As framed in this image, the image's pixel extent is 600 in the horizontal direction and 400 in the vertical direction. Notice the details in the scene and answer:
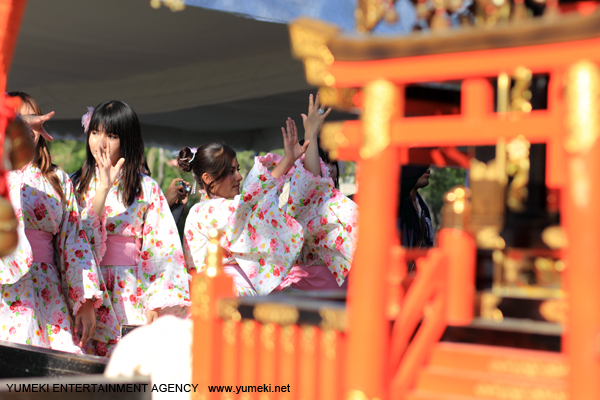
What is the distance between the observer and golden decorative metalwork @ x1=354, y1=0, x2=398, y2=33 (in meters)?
1.77

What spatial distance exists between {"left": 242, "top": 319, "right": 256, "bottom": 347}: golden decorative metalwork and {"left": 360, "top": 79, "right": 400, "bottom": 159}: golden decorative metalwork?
0.68 m

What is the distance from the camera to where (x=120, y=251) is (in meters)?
3.93

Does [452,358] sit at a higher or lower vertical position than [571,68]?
lower

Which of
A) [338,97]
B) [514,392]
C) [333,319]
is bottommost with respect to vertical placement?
[514,392]

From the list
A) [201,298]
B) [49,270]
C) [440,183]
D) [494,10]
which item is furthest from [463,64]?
[440,183]

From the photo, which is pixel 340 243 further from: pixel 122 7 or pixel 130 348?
pixel 130 348

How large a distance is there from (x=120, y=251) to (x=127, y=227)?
0.48ft

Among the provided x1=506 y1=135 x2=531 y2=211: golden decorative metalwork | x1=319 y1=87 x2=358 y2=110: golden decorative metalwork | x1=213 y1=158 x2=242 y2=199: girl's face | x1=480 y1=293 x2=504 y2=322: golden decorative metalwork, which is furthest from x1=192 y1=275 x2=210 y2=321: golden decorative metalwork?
x1=213 y1=158 x2=242 y2=199: girl's face

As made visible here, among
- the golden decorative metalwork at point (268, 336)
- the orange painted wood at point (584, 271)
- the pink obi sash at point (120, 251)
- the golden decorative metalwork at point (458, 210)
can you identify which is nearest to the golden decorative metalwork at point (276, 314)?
the golden decorative metalwork at point (268, 336)

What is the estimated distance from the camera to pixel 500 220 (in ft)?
6.47

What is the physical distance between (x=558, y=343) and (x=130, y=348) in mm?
1349

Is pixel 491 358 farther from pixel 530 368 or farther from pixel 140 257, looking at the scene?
pixel 140 257

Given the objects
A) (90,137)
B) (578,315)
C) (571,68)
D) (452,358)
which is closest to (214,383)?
(452,358)

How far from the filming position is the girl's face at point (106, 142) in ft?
12.6
